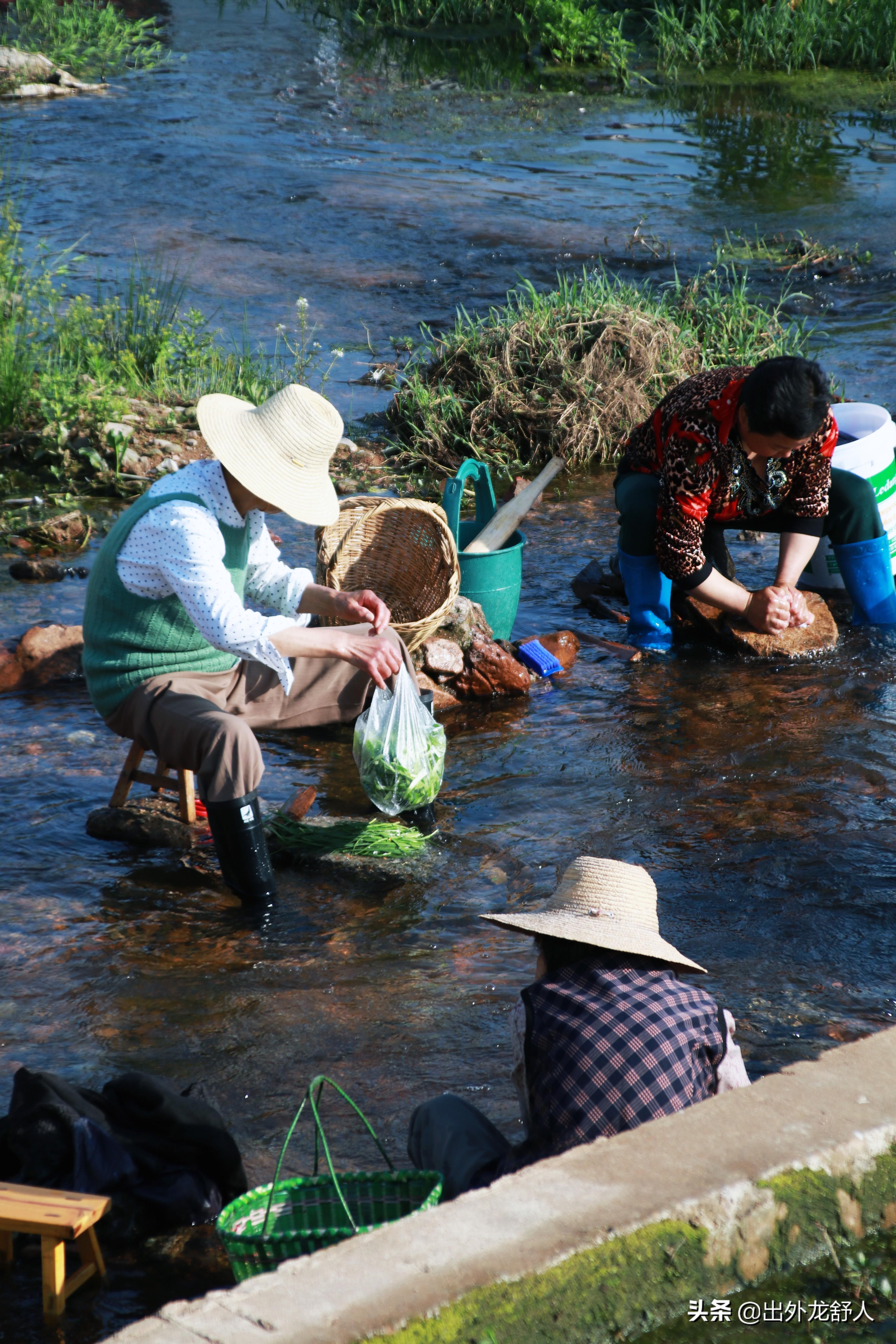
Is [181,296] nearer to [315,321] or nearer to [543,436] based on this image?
[315,321]

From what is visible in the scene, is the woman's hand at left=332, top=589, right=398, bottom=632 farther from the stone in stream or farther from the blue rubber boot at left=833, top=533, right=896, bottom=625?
the blue rubber boot at left=833, top=533, right=896, bottom=625

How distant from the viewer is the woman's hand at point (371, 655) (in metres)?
3.95

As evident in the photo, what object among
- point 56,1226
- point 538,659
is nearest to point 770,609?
point 538,659

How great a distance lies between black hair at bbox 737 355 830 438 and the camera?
184 inches

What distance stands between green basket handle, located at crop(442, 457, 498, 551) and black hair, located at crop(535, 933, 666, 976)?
105 inches

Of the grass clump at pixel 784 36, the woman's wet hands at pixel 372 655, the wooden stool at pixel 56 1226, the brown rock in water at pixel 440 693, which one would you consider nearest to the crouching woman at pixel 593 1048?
the wooden stool at pixel 56 1226

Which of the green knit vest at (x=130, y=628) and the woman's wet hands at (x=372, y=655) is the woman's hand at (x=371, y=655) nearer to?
the woman's wet hands at (x=372, y=655)

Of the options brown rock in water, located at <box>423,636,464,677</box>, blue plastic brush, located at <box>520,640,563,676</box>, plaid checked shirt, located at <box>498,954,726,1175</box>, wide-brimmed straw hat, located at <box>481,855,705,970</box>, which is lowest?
blue plastic brush, located at <box>520,640,563,676</box>

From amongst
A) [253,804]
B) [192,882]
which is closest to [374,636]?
[253,804]

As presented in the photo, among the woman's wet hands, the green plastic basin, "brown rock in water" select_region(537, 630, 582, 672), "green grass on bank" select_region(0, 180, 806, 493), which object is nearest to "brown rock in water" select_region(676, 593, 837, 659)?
"brown rock in water" select_region(537, 630, 582, 672)

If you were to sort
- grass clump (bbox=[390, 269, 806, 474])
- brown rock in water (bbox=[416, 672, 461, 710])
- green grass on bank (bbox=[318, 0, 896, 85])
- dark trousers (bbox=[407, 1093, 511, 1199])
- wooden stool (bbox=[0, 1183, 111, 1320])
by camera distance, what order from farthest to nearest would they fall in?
1. green grass on bank (bbox=[318, 0, 896, 85])
2. grass clump (bbox=[390, 269, 806, 474])
3. brown rock in water (bbox=[416, 672, 461, 710])
4. dark trousers (bbox=[407, 1093, 511, 1199])
5. wooden stool (bbox=[0, 1183, 111, 1320])

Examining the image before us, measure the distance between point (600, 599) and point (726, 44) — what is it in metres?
14.5

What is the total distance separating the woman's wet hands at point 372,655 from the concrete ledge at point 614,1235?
1.84 meters

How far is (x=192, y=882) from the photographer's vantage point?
4.05 metres
